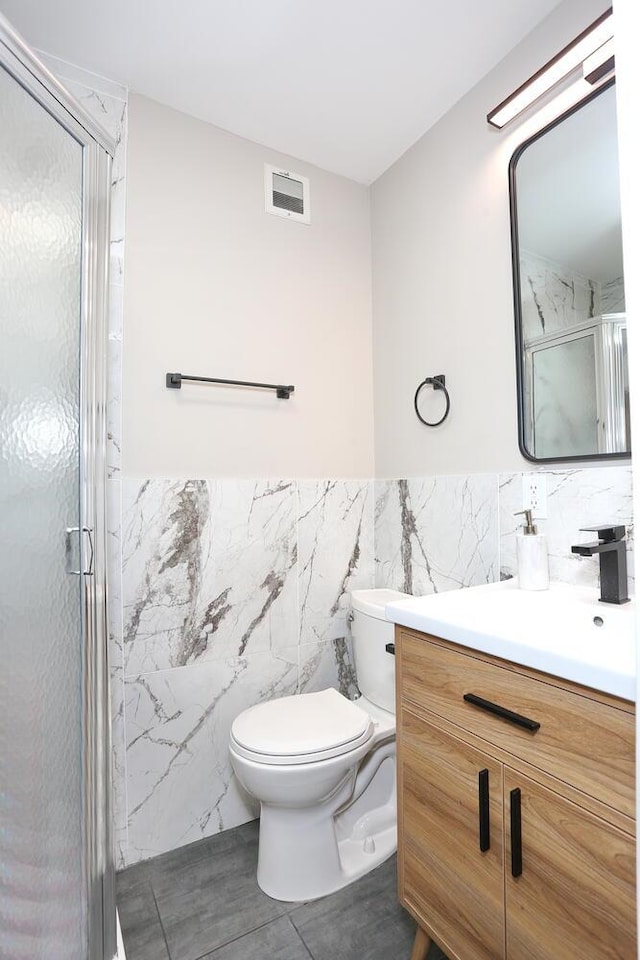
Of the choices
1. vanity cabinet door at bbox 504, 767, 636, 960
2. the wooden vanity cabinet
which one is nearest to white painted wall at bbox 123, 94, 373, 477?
the wooden vanity cabinet

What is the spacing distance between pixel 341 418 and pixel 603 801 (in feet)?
5.11

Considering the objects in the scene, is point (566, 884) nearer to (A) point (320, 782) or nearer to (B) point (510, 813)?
(B) point (510, 813)

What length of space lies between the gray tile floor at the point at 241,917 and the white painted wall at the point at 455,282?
1.31 metres

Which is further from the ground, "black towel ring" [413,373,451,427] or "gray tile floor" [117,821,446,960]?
"black towel ring" [413,373,451,427]

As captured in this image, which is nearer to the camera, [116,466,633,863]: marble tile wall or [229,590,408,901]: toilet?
[229,590,408,901]: toilet

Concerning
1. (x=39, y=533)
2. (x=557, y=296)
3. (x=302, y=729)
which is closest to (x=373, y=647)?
(x=302, y=729)

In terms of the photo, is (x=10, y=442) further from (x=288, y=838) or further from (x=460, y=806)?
(x=288, y=838)

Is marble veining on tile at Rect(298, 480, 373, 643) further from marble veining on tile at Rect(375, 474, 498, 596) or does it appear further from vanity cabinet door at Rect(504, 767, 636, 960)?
vanity cabinet door at Rect(504, 767, 636, 960)

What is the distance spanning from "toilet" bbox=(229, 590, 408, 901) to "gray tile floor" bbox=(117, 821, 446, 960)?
6 centimetres

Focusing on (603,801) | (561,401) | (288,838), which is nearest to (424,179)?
(561,401)

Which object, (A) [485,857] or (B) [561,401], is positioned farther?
(B) [561,401]

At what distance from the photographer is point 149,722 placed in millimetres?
1592

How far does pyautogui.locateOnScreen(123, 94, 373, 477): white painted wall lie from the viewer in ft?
5.43

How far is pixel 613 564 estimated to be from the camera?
1157mm
